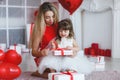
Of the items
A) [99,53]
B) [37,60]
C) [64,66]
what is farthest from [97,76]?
[99,53]

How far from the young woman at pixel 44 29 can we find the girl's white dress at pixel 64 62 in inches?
2.0

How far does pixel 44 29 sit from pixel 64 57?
0.82ft

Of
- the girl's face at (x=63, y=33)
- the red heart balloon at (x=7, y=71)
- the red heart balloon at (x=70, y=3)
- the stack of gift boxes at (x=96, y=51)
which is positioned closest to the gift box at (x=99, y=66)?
the girl's face at (x=63, y=33)

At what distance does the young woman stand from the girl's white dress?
0.17ft

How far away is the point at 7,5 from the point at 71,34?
2161 mm

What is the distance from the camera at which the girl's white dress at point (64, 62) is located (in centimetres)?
173

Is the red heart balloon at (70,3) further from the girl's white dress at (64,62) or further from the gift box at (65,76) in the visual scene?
the gift box at (65,76)

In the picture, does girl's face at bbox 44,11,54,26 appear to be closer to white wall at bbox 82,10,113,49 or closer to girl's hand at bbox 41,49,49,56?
girl's hand at bbox 41,49,49,56

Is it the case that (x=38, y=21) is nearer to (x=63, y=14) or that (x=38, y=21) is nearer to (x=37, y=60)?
(x=37, y=60)

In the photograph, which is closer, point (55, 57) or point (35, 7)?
point (55, 57)

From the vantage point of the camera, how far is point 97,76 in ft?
5.91

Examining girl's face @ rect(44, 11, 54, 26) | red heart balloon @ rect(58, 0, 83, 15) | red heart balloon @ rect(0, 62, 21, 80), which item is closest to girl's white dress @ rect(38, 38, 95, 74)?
girl's face @ rect(44, 11, 54, 26)

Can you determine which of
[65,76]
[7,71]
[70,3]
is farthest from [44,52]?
[70,3]

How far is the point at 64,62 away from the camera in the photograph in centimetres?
173
